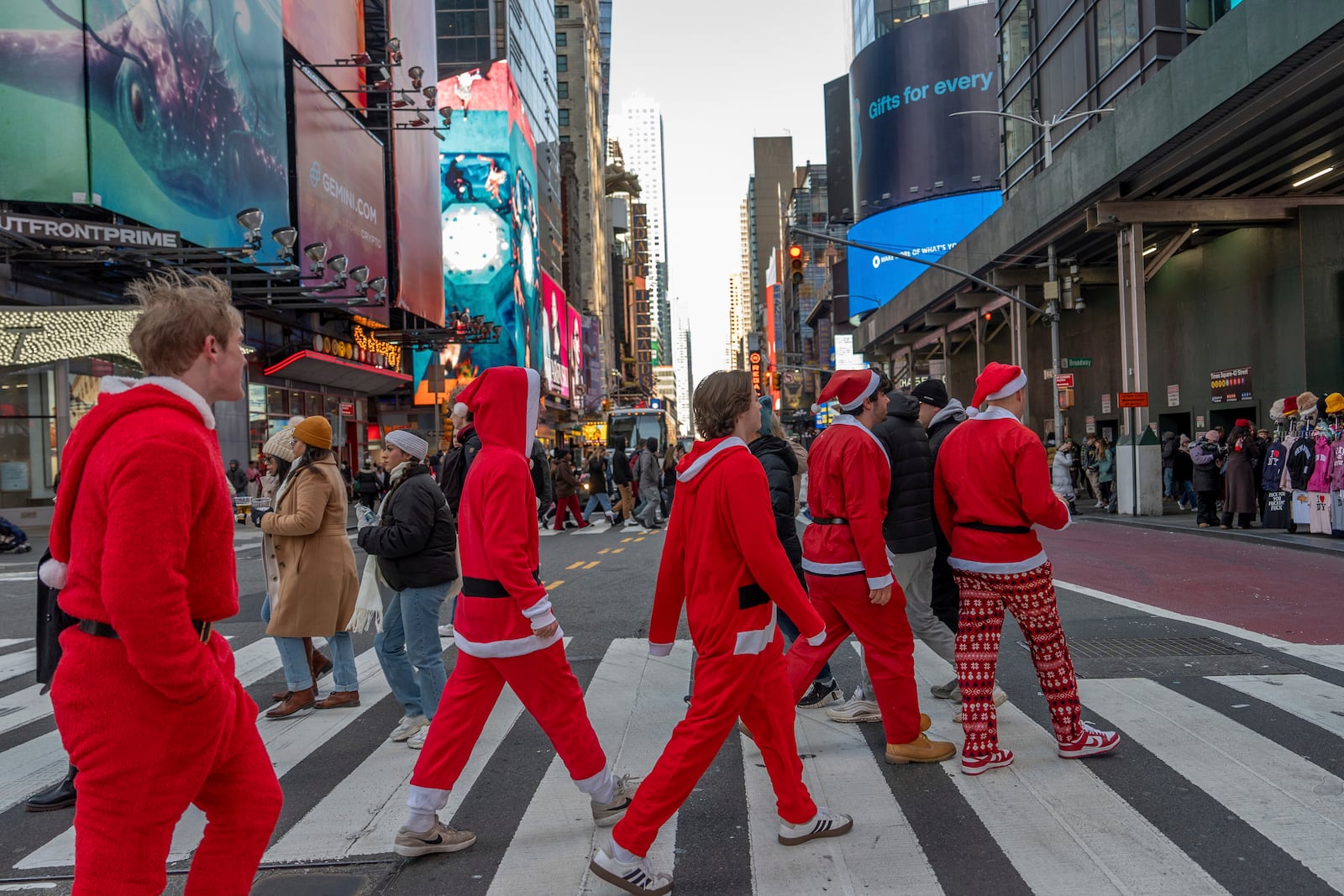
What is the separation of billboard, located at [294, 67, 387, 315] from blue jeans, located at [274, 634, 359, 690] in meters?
27.6

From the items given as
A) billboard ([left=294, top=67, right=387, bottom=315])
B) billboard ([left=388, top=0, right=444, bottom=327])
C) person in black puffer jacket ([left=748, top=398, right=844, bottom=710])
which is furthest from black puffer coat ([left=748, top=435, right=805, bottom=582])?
billboard ([left=388, top=0, right=444, bottom=327])

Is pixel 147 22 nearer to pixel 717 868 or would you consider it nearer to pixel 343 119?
pixel 343 119

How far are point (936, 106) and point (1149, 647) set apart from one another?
5607 cm

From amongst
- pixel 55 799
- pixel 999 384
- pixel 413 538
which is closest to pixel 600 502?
pixel 413 538

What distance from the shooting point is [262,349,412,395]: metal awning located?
110ft

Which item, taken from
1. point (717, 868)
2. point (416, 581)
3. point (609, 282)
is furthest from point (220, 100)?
point (609, 282)

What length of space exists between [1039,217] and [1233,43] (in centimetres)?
913

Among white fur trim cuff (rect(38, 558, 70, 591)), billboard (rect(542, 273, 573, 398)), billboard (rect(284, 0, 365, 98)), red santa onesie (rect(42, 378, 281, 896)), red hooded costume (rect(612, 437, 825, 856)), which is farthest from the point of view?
billboard (rect(542, 273, 573, 398))

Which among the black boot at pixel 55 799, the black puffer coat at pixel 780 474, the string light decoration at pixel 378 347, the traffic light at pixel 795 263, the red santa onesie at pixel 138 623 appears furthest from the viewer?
the string light decoration at pixel 378 347

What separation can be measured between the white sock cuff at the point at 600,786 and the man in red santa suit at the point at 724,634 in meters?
0.54

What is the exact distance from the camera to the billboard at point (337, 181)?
105 feet

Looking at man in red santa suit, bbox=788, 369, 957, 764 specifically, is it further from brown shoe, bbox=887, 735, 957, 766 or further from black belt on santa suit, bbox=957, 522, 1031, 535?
black belt on santa suit, bbox=957, 522, 1031, 535

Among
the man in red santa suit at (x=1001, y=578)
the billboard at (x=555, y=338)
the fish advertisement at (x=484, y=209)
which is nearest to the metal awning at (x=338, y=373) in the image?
the fish advertisement at (x=484, y=209)

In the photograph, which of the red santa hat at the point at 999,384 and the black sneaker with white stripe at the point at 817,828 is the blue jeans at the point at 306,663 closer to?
the black sneaker with white stripe at the point at 817,828
